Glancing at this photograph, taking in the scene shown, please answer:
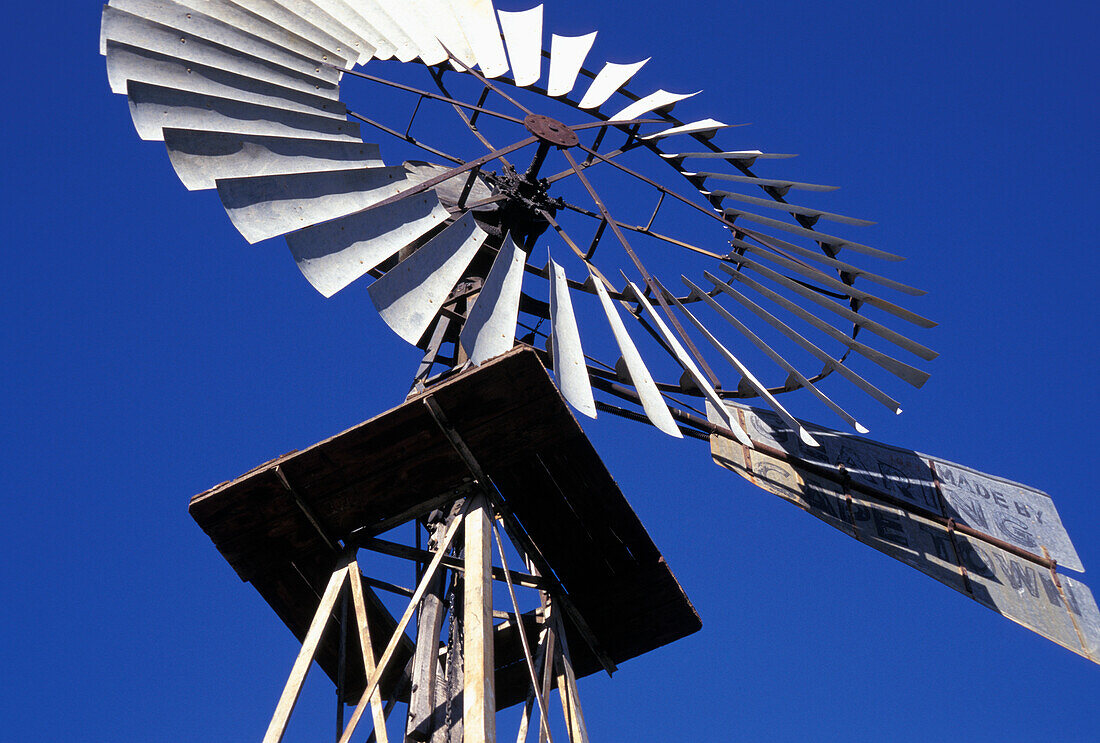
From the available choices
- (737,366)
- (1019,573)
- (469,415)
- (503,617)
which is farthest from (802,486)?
(469,415)

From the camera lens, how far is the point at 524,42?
1065cm

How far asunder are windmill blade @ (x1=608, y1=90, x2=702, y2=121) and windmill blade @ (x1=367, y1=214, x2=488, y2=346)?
113 inches

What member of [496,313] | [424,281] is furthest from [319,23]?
[496,313]

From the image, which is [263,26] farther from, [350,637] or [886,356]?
[886,356]

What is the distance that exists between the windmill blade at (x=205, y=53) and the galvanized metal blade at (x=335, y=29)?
1.59 feet

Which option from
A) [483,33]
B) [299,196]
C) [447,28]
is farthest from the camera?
[483,33]

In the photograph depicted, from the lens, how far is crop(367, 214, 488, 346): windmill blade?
701cm

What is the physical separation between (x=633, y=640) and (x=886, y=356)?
321 cm

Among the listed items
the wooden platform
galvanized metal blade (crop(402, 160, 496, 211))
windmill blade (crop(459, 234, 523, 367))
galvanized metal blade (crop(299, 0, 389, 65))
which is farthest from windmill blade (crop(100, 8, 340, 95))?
the wooden platform

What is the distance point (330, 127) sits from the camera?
809 cm

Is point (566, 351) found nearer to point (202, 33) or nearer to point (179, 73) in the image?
point (179, 73)

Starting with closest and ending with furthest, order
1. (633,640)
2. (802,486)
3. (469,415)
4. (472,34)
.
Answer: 1. (469,415)
2. (633,640)
3. (802,486)
4. (472,34)

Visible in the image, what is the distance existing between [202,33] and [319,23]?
44.4 inches

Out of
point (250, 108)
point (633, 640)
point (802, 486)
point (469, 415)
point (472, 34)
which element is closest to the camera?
point (469, 415)
